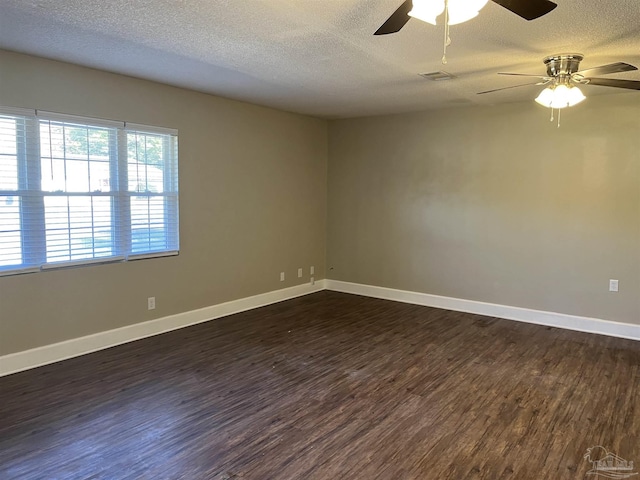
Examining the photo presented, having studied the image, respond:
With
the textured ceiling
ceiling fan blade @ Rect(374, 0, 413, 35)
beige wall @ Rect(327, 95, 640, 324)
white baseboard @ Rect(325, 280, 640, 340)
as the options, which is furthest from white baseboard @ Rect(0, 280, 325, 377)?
ceiling fan blade @ Rect(374, 0, 413, 35)

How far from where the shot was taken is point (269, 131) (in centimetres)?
558

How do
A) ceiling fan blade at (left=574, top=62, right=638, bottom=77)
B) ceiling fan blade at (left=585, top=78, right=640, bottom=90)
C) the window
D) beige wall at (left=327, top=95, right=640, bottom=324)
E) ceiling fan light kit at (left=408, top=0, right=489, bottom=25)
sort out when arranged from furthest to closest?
beige wall at (left=327, top=95, right=640, bottom=324), the window, ceiling fan blade at (left=585, top=78, right=640, bottom=90), ceiling fan blade at (left=574, top=62, right=638, bottom=77), ceiling fan light kit at (left=408, top=0, right=489, bottom=25)

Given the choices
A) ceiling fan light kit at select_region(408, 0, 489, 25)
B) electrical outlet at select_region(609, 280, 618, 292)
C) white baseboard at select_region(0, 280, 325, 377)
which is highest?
ceiling fan light kit at select_region(408, 0, 489, 25)

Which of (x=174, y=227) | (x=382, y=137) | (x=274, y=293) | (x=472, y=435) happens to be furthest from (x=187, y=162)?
(x=472, y=435)

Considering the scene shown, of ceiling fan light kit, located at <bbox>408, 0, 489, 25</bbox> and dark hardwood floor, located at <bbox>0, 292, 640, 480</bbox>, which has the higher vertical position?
ceiling fan light kit, located at <bbox>408, 0, 489, 25</bbox>

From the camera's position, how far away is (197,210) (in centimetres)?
479

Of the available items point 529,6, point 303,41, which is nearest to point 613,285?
point 529,6

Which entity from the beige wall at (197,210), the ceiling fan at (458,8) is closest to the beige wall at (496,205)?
the beige wall at (197,210)

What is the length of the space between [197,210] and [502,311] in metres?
3.65

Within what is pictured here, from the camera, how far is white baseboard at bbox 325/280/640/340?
4.62 meters

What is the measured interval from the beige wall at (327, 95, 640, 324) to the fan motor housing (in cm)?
160

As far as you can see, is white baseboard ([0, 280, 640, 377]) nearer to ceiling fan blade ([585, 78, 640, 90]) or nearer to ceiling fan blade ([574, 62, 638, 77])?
ceiling fan blade ([585, 78, 640, 90])

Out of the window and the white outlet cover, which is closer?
the window

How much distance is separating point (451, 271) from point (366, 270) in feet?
4.01
